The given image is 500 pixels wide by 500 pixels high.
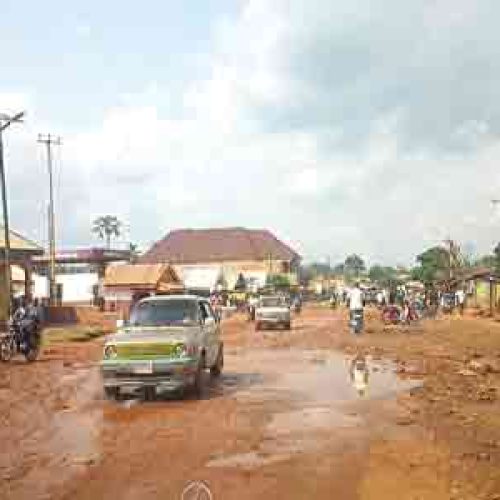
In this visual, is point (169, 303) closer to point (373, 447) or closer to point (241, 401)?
point (241, 401)

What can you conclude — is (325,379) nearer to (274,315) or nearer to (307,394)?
(307,394)

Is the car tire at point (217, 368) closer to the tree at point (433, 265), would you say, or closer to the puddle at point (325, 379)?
the puddle at point (325, 379)

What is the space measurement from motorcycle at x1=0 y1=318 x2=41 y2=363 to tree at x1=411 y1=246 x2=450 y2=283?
52026mm

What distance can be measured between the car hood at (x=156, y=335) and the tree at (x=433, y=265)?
58.3m

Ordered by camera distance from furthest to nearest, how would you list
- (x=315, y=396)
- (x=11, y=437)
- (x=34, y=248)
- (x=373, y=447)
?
(x=34, y=248) → (x=315, y=396) → (x=11, y=437) → (x=373, y=447)

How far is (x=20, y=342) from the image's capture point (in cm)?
2383

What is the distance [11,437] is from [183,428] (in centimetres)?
225

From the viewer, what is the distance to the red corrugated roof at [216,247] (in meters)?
112

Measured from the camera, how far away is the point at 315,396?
15141 millimetres

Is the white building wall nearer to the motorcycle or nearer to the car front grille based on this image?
the motorcycle

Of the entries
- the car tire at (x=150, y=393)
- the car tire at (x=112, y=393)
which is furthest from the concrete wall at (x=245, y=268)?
the car tire at (x=112, y=393)

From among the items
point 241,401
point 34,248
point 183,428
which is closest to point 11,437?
point 183,428

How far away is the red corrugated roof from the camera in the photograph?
112m

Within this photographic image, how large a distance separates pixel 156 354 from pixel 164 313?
1793 mm
